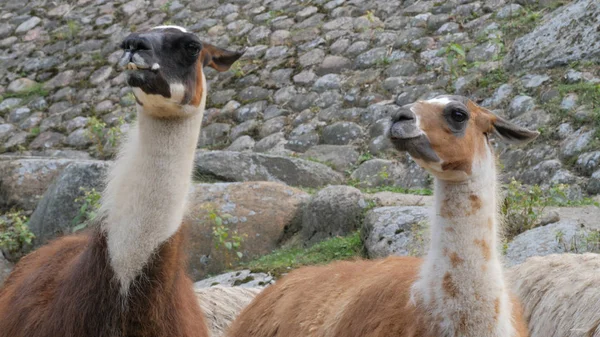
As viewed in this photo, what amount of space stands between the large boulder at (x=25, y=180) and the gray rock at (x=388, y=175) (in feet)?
10.1

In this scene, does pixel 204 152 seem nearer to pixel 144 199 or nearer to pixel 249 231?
pixel 249 231

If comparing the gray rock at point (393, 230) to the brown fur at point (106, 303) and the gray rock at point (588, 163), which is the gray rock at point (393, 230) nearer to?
the gray rock at point (588, 163)

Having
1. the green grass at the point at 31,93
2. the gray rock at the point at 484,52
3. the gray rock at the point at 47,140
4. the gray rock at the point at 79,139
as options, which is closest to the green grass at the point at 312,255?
the gray rock at the point at 484,52

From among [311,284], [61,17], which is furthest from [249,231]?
[61,17]

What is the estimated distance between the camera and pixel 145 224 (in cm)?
423

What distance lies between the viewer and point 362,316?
14.1 feet

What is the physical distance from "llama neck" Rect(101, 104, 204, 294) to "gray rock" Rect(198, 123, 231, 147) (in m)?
7.08

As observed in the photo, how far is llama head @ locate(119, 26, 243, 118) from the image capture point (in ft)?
13.5

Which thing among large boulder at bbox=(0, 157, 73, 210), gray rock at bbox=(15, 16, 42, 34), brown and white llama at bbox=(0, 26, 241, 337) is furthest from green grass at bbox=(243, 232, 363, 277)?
gray rock at bbox=(15, 16, 42, 34)

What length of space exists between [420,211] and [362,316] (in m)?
2.94

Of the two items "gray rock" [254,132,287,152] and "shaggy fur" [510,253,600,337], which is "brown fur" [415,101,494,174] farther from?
"gray rock" [254,132,287,152]

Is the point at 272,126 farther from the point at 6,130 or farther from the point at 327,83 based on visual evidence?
the point at 6,130

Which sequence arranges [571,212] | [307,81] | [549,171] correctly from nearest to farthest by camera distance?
[571,212], [549,171], [307,81]

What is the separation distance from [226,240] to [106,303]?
399 cm
